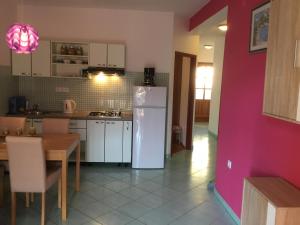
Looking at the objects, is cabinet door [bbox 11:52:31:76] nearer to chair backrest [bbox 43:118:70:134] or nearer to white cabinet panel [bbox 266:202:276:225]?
chair backrest [bbox 43:118:70:134]

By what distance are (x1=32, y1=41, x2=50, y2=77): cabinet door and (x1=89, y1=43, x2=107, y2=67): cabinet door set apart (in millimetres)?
749

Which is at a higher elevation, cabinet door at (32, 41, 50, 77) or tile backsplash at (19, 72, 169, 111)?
cabinet door at (32, 41, 50, 77)

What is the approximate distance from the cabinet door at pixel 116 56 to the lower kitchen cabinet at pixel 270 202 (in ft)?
10.9

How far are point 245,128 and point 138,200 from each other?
1.63 meters

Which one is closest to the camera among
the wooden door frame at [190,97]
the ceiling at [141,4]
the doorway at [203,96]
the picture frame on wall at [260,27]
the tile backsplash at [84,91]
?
the picture frame on wall at [260,27]

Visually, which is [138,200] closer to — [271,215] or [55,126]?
[55,126]

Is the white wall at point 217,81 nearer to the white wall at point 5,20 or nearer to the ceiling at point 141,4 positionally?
the ceiling at point 141,4

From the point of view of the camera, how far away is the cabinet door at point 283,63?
5.90ft

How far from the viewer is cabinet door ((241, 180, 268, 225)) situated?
197 cm

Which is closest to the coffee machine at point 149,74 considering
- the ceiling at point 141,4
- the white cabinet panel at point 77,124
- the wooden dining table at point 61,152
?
the ceiling at point 141,4

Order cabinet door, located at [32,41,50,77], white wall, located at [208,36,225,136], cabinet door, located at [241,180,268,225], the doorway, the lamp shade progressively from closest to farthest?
cabinet door, located at [241,180,268,225]
the lamp shade
cabinet door, located at [32,41,50,77]
white wall, located at [208,36,225,136]
the doorway

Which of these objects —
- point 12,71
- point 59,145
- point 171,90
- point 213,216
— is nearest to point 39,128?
point 12,71

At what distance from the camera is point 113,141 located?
4801 mm

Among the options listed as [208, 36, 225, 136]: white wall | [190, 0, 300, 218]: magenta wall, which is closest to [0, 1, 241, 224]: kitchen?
[190, 0, 300, 218]: magenta wall
